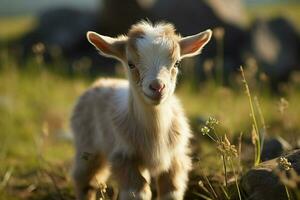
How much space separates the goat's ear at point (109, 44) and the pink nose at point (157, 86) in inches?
30.7

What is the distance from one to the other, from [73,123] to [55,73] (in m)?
7.60

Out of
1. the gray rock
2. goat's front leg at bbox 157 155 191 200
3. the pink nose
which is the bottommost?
the gray rock

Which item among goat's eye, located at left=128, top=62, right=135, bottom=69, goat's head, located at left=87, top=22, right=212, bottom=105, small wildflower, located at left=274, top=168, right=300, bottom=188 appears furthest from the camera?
goat's eye, located at left=128, top=62, right=135, bottom=69

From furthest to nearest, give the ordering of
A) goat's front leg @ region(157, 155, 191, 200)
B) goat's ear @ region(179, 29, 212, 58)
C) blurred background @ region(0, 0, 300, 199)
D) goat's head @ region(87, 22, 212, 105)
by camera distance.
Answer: blurred background @ region(0, 0, 300, 199), goat's ear @ region(179, 29, 212, 58), goat's front leg @ region(157, 155, 191, 200), goat's head @ region(87, 22, 212, 105)

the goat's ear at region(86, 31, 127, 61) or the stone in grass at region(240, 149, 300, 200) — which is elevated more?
the goat's ear at region(86, 31, 127, 61)

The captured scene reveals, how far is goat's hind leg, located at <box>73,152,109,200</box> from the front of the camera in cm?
672

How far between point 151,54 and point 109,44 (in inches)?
23.0

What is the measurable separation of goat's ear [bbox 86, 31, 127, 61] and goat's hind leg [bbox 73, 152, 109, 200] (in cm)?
119

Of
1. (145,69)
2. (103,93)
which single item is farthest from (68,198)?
(145,69)

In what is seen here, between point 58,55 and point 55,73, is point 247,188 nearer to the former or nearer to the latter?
point 55,73

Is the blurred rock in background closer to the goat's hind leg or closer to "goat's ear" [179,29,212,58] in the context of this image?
the goat's hind leg

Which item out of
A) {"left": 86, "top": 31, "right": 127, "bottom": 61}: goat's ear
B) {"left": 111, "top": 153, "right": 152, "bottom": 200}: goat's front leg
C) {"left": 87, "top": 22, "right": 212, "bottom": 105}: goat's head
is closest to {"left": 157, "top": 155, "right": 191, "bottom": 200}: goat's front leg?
{"left": 111, "top": 153, "right": 152, "bottom": 200}: goat's front leg

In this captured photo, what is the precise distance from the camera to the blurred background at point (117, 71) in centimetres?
1002

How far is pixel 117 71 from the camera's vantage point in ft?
36.3
